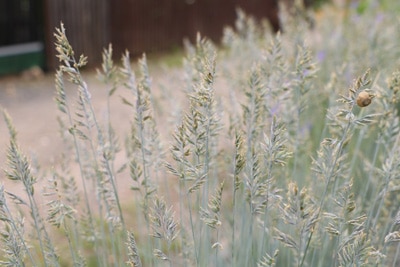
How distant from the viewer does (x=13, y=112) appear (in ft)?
19.8

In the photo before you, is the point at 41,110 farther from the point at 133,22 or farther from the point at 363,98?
the point at 363,98

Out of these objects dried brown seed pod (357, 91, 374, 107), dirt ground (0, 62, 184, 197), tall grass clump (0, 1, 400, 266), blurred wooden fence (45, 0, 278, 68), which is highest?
dried brown seed pod (357, 91, 374, 107)

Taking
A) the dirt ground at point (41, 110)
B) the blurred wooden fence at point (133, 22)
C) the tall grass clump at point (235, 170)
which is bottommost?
the dirt ground at point (41, 110)

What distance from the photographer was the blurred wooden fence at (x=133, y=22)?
7.69 m

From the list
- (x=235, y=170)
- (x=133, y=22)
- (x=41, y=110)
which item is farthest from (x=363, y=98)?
(x=133, y=22)

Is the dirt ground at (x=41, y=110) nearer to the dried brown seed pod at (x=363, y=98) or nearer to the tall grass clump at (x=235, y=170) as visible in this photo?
the tall grass clump at (x=235, y=170)

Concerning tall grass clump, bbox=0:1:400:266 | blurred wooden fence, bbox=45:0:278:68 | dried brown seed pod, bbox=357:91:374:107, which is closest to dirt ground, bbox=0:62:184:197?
blurred wooden fence, bbox=45:0:278:68

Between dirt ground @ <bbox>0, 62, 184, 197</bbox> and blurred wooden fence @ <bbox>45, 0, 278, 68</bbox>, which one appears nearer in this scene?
dirt ground @ <bbox>0, 62, 184, 197</bbox>

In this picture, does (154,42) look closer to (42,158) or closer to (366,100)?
(42,158)

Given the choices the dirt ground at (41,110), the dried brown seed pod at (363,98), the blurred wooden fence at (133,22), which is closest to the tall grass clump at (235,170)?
the dried brown seed pod at (363,98)

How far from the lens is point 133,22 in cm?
857

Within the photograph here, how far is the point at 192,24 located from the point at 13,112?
4.40 metres

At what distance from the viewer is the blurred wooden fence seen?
7.69 m

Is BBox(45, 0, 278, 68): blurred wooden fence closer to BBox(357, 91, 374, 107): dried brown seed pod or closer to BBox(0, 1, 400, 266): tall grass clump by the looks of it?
BBox(0, 1, 400, 266): tall grass clump
